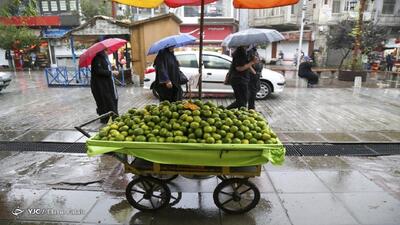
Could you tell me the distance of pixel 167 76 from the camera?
603 cm

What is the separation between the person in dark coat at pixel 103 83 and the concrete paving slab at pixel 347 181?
4.47 metres

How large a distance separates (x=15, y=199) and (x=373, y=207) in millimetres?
4499

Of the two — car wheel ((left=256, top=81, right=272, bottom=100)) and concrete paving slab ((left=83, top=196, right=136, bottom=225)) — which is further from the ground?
car wheel ((left=256, top=81, right=272, bottom=100))

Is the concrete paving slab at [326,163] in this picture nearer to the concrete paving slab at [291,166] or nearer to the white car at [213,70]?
the concrete paving slab at [291,166]

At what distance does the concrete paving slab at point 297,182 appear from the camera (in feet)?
14.4

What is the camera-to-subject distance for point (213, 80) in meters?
10.5

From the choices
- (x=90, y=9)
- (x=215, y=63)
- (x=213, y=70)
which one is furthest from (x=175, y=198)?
(x=90, y=9)

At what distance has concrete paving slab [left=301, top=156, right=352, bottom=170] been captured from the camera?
513cm

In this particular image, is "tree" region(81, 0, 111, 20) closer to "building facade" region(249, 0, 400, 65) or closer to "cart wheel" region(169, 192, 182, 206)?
"building facade" region(249, 0, 400, 65)

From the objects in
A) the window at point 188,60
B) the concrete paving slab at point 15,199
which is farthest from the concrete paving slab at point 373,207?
the window at point 188,60

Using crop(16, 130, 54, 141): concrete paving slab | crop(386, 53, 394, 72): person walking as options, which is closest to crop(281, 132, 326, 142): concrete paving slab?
crop(16, 130, 54, 141): concrete paving slab

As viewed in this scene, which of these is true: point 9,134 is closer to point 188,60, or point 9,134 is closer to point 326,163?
point 188,60

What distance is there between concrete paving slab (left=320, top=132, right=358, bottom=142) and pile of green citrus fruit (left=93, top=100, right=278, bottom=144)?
123 inches

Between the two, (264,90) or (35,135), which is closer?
(35,135)
